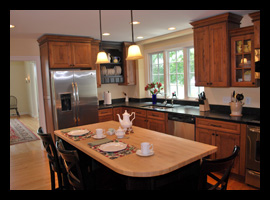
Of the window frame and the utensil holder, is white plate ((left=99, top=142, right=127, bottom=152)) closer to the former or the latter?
the utensil holder

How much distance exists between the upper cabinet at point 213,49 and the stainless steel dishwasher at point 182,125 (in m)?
0.64

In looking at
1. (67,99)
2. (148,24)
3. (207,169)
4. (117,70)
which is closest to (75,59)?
(67,99)

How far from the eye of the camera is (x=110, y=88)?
5.86 m

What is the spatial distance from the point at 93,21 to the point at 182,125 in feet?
7.36

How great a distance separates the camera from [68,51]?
4.52 m

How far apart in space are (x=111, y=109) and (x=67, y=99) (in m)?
1.07

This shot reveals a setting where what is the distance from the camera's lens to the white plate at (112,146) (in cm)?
211

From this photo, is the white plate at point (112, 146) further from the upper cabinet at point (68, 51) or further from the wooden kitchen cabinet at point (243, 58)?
the upper cabinet at point (68, 51)

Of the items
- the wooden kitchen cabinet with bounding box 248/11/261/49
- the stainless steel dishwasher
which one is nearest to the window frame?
the stainless steel dishwasher

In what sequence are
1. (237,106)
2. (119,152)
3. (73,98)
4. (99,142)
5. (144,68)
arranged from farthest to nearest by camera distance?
(144,68) < (73,98) < (237,106) < (99,142) < (119,152)

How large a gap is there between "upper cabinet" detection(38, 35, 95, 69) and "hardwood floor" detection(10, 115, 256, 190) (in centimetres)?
184

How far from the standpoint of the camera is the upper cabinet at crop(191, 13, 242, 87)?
11.3ft

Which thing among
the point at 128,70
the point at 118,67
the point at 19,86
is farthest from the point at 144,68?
the point at 19,86

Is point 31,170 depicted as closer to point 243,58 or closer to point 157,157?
point 157,157
